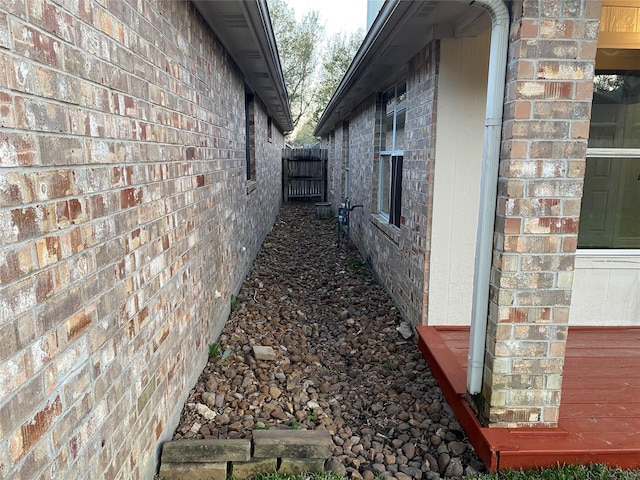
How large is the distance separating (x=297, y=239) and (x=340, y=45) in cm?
2552

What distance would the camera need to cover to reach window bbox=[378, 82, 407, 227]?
5465mm

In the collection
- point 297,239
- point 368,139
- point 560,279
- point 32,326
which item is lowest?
point 297,239

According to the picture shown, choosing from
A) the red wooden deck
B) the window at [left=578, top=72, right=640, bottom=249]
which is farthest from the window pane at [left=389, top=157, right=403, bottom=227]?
the window at [left=578, top=72, right=640, bottom=249]

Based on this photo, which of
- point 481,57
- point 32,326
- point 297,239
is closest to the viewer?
point 32,326

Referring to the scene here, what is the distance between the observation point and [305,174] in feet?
62.1

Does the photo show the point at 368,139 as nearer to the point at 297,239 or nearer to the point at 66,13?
the point at 297,239

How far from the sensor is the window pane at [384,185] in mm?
6340

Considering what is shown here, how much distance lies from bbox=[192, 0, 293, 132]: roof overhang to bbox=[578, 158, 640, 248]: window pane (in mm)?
3093

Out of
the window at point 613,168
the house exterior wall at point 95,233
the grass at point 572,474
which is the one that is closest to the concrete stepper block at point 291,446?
the house exterior wall at point 95,233

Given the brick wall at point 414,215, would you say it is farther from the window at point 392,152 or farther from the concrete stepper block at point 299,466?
the concrete stepper block at point 299,466

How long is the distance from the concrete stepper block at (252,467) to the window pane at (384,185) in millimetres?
4260

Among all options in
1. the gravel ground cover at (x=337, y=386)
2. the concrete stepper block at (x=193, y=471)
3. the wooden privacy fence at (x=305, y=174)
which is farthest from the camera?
the wooden privacy fence at (x=305, y=174)

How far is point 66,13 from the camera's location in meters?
1.47

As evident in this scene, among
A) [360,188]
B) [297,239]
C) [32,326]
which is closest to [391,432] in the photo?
[32,326]
